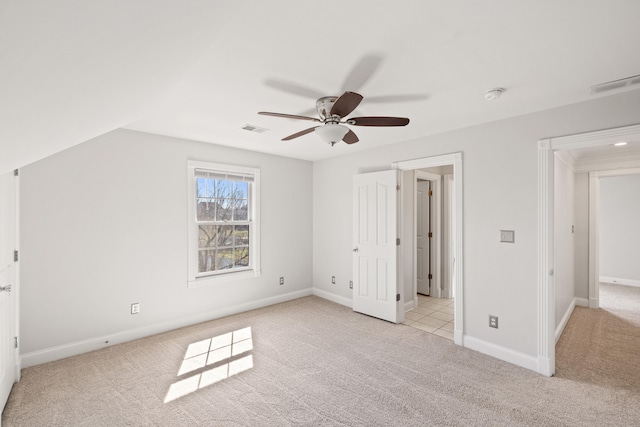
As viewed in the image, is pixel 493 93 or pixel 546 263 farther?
pixel 546 263

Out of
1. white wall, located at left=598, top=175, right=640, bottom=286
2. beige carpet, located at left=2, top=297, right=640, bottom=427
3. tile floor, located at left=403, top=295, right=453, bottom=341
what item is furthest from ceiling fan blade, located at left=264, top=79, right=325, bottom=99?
white wall, located at left=598, top=175, right=640, bottom=286

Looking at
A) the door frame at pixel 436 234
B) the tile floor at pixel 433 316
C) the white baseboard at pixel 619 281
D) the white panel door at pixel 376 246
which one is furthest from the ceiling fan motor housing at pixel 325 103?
the white baseboard at pixel 619 281

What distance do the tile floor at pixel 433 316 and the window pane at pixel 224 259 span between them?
2644 mm

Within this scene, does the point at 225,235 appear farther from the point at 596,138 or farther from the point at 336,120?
the point at 596,138

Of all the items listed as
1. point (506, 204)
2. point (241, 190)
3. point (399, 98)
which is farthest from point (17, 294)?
point (506, 204)

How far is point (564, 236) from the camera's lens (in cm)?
394

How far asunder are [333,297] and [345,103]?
3.67 meters

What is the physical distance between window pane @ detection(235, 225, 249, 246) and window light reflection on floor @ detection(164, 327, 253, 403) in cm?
133

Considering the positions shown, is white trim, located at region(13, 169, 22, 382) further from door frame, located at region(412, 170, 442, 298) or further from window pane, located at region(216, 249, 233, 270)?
door frame, located at region(412, 170, 442, 298)

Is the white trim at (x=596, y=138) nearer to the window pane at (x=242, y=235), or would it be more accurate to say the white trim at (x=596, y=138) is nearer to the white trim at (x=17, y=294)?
the window pane at (x=242, y=235)

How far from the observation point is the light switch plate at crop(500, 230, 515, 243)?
119 inches

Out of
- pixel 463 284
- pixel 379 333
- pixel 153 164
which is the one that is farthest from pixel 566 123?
pixel 153 164

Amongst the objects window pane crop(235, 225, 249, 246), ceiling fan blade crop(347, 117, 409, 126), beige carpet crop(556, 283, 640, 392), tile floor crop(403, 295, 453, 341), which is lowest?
tile floor crop(403, 295, 453, 341)

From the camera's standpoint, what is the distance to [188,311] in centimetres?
396
